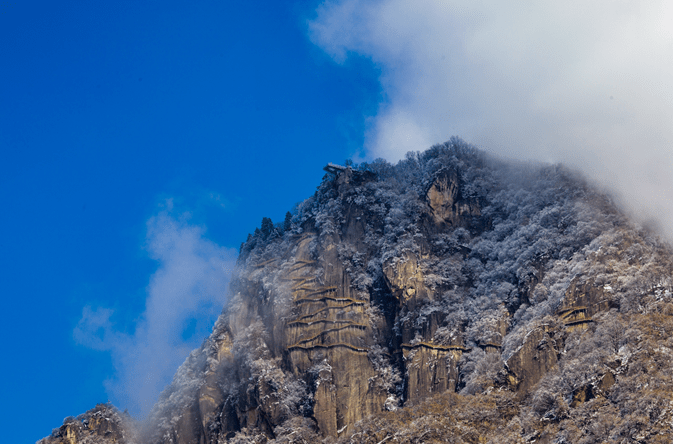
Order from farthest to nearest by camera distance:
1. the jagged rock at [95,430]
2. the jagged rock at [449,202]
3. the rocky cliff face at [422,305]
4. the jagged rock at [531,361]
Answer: the jagged rock at [449,202], the jagged rock at [95,430], the rocky cliff face at [422,305], the jagged rock at [531,361]

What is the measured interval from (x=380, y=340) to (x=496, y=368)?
1733cm

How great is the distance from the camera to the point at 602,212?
96.5m

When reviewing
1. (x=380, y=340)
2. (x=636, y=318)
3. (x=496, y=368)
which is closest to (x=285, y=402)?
(x=380, y=340)

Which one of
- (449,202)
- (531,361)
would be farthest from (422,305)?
(449,202)

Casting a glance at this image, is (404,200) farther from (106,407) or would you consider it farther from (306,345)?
(106,407)

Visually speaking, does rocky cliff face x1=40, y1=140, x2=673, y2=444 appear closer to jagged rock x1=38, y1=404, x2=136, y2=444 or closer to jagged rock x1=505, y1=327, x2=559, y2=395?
jagged rock x1=505, y1=327, x2=559, y2=395

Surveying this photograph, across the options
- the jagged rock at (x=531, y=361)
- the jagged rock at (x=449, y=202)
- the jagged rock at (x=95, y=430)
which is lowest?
the jagged rock at (x=531, y=361)

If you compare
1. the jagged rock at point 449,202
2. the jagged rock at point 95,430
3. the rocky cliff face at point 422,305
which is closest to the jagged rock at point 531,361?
the rocky cliff face at point 422,305

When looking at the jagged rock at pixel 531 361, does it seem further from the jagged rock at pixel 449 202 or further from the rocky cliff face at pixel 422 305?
the jagged rock at pixel 449 202

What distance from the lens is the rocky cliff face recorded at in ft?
274

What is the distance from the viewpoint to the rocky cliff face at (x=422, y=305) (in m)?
83.6

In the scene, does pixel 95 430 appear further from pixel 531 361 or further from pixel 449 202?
pixel 531 361

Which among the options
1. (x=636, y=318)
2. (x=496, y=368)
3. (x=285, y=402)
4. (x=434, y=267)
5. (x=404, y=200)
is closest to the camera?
(x=636, y=318)

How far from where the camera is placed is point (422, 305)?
9800 centimetres
